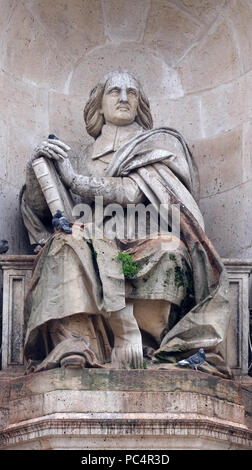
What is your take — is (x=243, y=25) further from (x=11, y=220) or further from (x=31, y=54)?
(x=11, y=220)

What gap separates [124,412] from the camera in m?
13.0

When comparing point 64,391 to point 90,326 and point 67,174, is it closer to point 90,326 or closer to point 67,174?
point 90,326

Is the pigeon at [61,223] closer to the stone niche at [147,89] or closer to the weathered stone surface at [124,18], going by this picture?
the stone niche at [147,89]

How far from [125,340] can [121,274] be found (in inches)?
19.2

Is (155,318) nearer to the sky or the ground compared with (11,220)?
nearer to the ground

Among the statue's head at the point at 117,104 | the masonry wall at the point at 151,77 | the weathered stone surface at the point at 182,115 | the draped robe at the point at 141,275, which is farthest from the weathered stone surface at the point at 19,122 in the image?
the draped robe at the point at 141,275

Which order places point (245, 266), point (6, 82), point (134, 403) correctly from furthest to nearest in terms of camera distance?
point (6, 82) < point (245, 266) < point (134, 403)

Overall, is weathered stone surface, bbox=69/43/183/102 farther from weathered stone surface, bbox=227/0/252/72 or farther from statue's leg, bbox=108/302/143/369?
statue's leg, bbox=108/302/143/369

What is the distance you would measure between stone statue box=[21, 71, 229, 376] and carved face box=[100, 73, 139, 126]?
274 millimetres

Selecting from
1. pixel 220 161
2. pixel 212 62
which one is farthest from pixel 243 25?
pixel 220 161

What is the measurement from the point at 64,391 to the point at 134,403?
51cm

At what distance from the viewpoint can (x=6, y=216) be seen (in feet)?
50.7

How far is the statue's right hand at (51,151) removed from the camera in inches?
571

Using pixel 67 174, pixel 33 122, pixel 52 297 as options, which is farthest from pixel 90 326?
pixel 33 122
